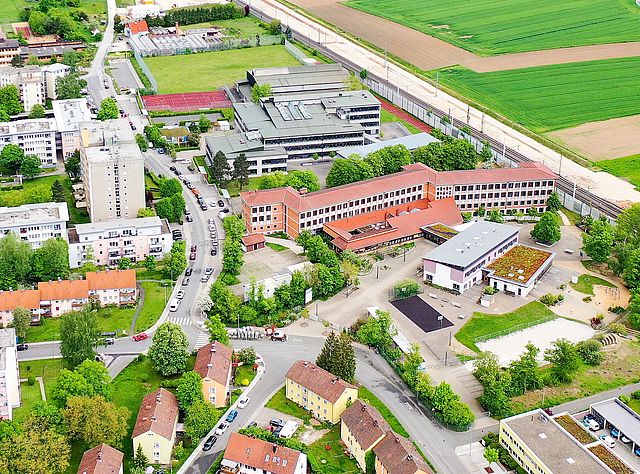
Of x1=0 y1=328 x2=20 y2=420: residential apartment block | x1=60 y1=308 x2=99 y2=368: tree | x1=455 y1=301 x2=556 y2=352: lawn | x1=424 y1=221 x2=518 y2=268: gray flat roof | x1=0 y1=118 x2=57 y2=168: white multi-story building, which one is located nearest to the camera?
x1=0 y1=328 x2=20 y2=420: residential apartment block

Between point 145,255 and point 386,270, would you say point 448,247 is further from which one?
point 145,255

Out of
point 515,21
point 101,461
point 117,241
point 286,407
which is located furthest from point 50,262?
point 515,21

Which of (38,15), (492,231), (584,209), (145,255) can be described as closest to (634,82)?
(584,209)

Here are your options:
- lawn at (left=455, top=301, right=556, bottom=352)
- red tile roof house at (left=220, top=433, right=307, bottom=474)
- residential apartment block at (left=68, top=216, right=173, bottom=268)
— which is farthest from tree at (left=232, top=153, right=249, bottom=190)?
red tile roof house at (left=220, top=433, right=307, bottom=474)

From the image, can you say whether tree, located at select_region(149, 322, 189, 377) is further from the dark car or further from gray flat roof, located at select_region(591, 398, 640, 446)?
gray flat roof, located at select_region(591, 398, 640, 446)

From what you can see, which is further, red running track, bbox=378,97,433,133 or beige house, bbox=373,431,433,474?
red running track, bbox=378,97,433,133

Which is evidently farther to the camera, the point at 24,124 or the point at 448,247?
the point at 24,124

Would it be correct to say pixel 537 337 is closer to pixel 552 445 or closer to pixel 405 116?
pixel 552 445
